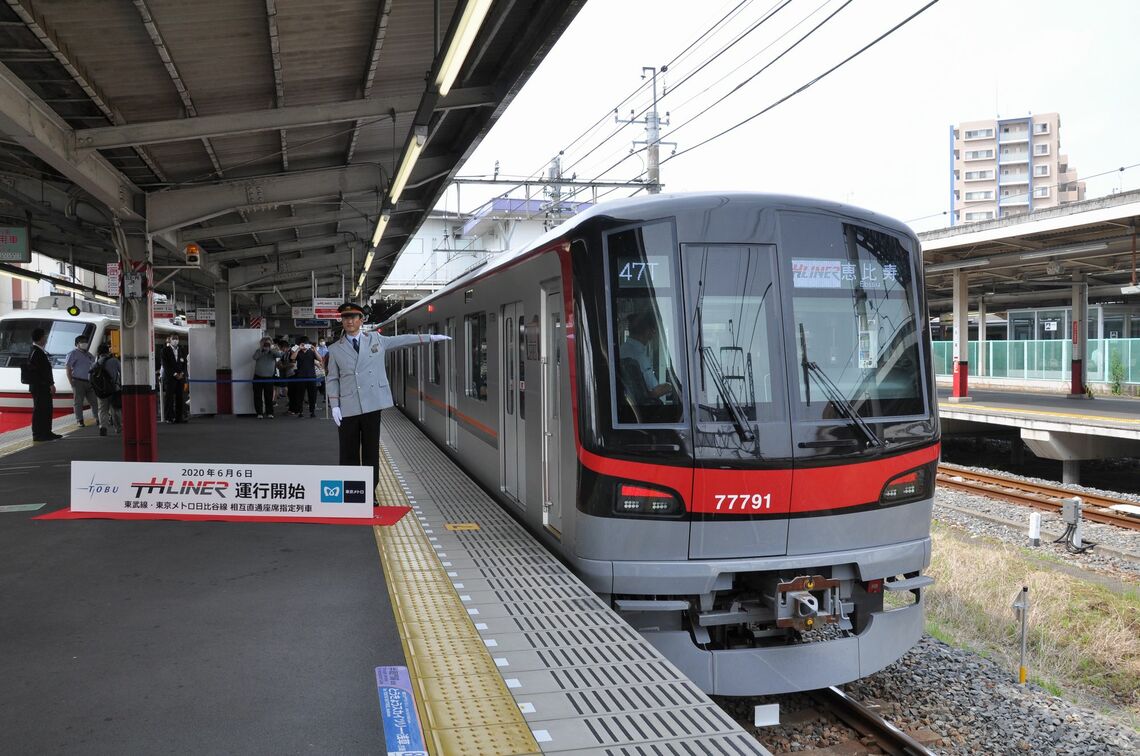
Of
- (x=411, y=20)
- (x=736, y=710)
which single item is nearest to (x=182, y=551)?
(x=736, y=710)

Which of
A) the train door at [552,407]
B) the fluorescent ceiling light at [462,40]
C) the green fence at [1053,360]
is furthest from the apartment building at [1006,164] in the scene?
the train door at [552,407]

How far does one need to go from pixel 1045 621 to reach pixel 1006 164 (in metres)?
92.9

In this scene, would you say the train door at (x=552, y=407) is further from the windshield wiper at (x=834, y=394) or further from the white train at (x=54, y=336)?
the white train at (x=54, y=336)

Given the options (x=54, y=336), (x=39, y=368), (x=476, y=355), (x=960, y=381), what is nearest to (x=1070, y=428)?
(x=960, y=381)

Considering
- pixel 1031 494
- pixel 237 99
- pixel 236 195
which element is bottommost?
pixel 1031 494

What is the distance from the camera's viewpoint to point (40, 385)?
12.8 metres

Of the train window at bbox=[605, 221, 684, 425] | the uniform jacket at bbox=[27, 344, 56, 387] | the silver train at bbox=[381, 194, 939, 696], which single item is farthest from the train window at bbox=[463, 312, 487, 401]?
the uniform jacket at bbox=[27, 344, 56, 387]

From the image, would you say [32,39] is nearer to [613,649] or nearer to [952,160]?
[613,649]

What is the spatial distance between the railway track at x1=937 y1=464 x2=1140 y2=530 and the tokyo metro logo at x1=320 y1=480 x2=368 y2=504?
945 centimetres

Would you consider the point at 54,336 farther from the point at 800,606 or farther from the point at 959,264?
the point at 959,264

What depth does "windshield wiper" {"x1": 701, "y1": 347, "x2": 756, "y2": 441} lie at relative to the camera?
4.84 m

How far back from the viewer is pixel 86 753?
319 centimetres

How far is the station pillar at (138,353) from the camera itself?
11.3 m

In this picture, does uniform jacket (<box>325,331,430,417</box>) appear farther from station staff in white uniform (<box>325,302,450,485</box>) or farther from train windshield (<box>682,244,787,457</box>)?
train windshield (<box>682,244,787,457</box>)
